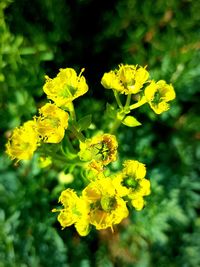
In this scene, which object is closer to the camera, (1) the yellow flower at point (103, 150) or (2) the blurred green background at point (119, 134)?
(1) the yellow flower at point (103, 150)

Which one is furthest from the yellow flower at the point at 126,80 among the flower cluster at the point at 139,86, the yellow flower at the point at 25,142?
the yellow flower at the point at 25,142

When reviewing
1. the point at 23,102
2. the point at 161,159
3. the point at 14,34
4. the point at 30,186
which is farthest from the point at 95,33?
the point at 30,186

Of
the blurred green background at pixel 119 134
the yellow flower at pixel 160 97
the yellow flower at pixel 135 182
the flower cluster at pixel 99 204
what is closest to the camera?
the flower cluster at pixel 99 204

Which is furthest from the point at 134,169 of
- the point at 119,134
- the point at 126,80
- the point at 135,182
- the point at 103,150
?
the point at 119,134

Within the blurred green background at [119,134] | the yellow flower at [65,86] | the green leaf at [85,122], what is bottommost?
the blurred green background at [119,134]

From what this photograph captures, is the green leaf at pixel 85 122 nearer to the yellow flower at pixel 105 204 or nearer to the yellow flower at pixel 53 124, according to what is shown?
the yellow flower at pixel 53 124

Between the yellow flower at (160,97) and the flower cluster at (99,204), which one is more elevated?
the yellow flower at (160,97)

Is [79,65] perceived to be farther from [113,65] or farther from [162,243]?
[162,243]
